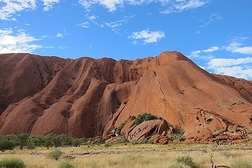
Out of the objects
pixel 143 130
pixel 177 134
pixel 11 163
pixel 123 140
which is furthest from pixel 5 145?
pixel 11 163

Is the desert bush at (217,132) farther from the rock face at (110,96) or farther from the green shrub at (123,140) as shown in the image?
the green shrub at (123,140)

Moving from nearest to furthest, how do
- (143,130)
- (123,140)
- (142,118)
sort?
1. (143,130)
2. (123,140)
3. (142,118)

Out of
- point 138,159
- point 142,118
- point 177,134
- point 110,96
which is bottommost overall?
point 138,159

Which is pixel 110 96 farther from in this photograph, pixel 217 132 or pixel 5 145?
pixel 5 145

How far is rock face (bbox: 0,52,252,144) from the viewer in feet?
234

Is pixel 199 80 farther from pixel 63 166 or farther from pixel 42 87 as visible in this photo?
pixel 63 166

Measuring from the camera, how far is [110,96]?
107m

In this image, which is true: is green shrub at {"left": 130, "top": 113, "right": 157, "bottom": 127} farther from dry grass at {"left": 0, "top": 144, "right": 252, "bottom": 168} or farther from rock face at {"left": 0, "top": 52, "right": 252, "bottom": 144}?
dry grass at {"left": 0, "top": 144, "right": 252, "bottom": 168}

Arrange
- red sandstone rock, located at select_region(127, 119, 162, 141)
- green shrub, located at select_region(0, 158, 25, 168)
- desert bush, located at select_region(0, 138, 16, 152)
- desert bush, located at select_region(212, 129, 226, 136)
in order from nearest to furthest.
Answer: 1. green shrub, located at select_region(0, 158, 25, 168)
2. desert bush, located at select_region(0, 138, 16, 152)
3. desert bush, located at select_region(212, 129, 226, 136)
4. red sandstone rock, located at select_region(127, 119, 162, 141)

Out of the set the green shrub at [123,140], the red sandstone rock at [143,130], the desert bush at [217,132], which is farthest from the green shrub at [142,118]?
the desert bush at [217,132]

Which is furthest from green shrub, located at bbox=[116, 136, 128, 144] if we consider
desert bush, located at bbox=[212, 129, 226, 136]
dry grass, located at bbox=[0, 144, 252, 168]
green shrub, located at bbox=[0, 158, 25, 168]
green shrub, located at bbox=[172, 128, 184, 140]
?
green shrub, located at bbox=[0, 158, 25, 168]

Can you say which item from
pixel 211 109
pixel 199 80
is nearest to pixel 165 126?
pixel 211 109

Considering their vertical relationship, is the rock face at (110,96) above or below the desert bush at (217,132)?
above

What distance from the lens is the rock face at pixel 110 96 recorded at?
71250mm
